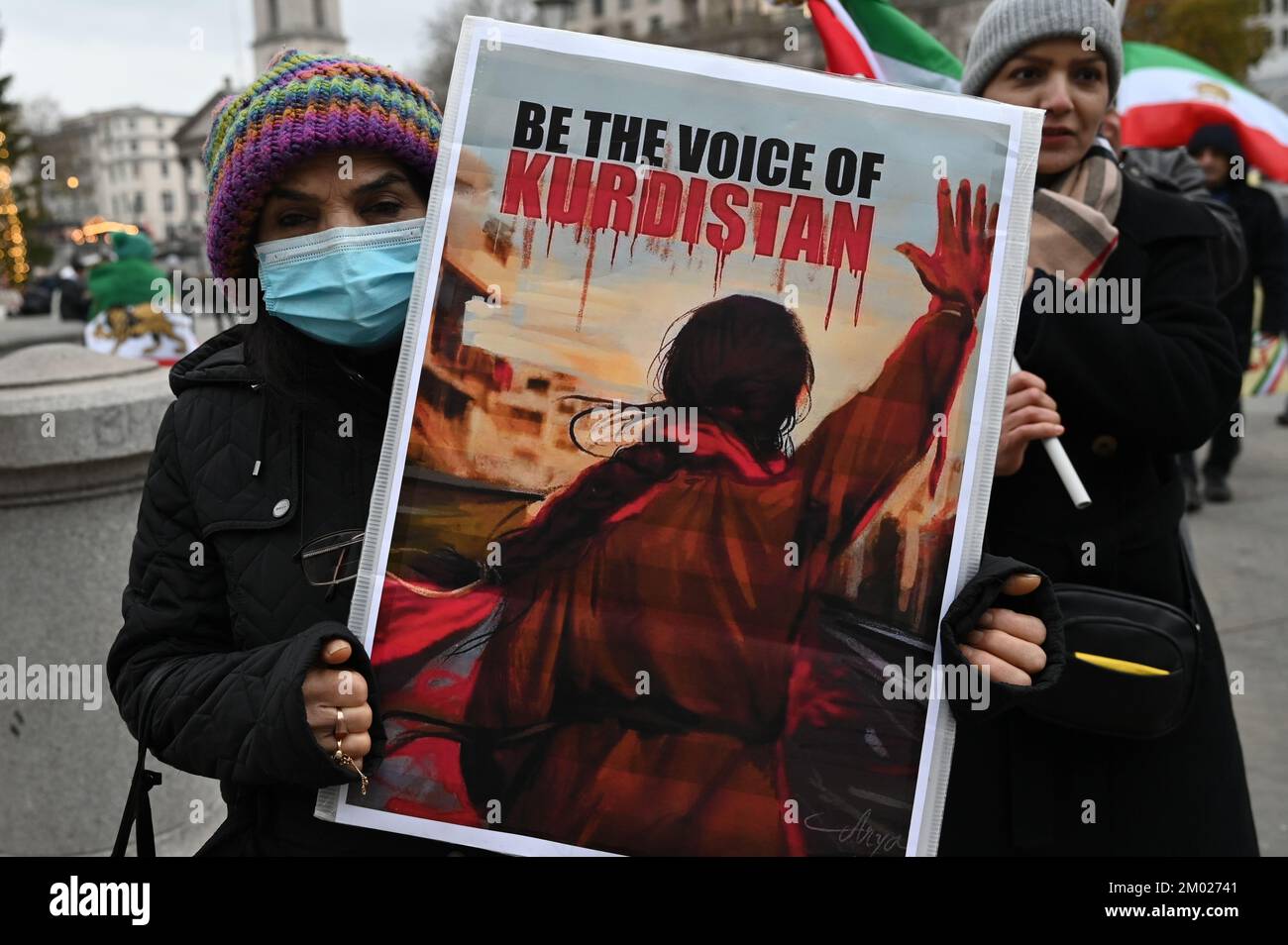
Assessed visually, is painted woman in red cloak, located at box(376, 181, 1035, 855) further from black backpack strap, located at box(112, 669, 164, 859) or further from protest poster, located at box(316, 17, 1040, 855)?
black backpack strap, located at box(112, 669, 164, 859)

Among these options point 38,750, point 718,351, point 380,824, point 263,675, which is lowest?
point 38,750

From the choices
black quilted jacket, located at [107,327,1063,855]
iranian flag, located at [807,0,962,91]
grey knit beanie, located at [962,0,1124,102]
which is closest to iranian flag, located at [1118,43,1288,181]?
iranian flag, located at [807,0,962,91]

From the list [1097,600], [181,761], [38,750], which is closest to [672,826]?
[181,761]

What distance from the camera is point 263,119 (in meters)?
1.65

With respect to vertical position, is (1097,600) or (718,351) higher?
(718,351)

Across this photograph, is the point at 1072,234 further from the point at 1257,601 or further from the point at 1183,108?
the point at 1257,601

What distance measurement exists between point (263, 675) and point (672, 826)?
0.54 m

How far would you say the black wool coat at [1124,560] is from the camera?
2062 mm

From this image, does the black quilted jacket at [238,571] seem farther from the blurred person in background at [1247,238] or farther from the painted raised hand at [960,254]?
the blurred person in background at [1247,238]

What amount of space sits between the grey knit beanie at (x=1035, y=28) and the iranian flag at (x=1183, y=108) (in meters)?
3.37

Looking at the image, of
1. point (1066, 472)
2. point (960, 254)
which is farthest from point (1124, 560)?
point (960, 254)

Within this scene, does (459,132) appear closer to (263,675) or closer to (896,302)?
(896,302)

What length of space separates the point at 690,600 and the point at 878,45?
8.87 feet
